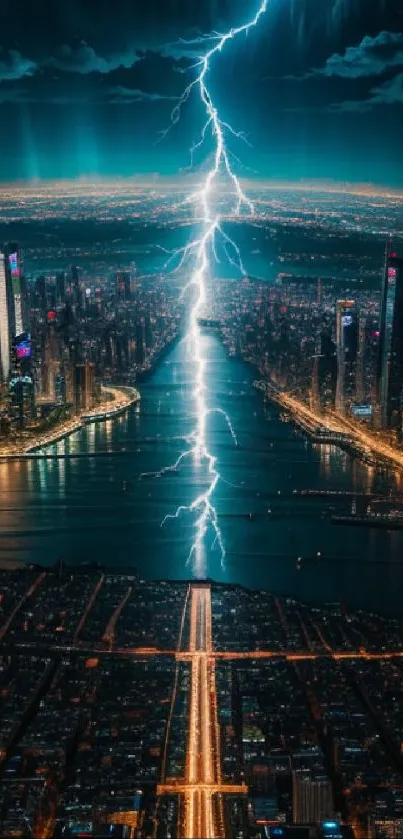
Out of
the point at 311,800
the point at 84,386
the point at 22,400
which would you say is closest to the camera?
the point at 311,800

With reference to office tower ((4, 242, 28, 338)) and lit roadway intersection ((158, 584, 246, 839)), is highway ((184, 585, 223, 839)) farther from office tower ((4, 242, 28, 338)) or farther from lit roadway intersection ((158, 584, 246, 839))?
office tower ((4, 242, 28, 338))

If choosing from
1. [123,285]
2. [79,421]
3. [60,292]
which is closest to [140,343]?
[123,285]

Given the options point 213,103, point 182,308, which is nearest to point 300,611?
point 213,103

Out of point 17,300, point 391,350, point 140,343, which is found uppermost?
point 17,300

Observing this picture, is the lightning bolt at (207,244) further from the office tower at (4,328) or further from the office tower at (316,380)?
the office tower at (4,328)

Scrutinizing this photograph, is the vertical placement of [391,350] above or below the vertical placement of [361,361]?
above

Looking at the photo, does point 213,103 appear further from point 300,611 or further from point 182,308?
point 182,308

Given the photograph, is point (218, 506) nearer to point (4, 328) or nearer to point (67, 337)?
point (4, 328)
